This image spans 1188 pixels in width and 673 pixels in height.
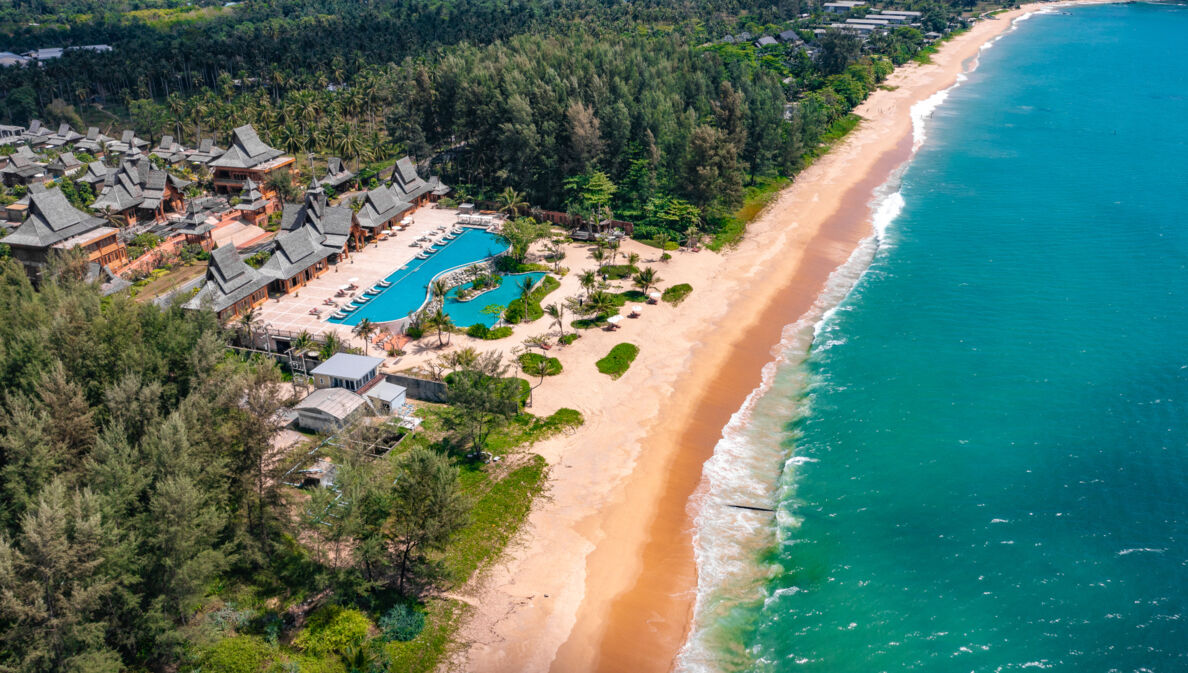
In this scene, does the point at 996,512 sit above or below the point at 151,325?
below

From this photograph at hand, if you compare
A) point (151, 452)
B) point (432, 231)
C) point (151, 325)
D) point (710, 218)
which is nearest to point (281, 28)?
point (432, 231)

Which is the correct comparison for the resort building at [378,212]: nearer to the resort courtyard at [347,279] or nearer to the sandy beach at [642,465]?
the resort courtyard at [347,279]

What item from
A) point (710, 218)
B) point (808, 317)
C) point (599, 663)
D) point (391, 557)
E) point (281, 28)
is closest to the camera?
point (599, 663)

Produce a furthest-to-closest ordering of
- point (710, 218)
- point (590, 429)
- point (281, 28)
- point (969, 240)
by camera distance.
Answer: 1. point (281, 28)
2. point (710, 218)
3. point (969, 240)
4. point (590, 429)

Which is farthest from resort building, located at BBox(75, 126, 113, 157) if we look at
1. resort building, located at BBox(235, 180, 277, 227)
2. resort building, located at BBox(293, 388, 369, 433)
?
resort building, located at BBox(293, 388, 369, 433)

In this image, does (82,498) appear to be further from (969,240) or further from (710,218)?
(969,240)

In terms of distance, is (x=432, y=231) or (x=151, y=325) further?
(x=432, y=231)
